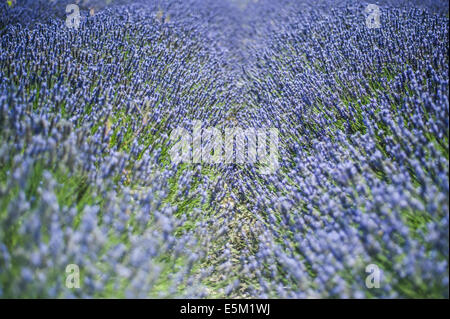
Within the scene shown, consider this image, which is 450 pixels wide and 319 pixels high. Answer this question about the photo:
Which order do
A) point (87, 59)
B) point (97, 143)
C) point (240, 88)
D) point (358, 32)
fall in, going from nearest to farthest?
1. point (97, 143)
2. point (87, 59)
3. point (358, 32)
4. point (240, 88)

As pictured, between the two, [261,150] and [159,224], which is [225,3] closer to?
[261,150]

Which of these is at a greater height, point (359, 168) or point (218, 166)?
point (218, 166)

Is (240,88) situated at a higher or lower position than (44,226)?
higher

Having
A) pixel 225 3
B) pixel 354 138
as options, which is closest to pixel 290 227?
pixel 354 138

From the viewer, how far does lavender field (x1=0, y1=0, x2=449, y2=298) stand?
1.22 m

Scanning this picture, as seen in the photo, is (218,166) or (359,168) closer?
(359,168)

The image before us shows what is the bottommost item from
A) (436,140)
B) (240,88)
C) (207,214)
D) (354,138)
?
(207,214)

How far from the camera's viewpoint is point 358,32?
3.16 meters

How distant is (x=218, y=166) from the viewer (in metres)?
2.34

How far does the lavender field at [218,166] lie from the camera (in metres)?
1.22

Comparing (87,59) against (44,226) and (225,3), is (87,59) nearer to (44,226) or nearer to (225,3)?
(44,226)
